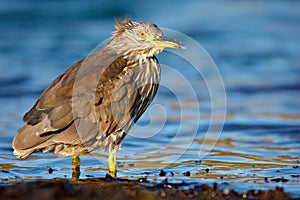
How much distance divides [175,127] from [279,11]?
10.6 meters

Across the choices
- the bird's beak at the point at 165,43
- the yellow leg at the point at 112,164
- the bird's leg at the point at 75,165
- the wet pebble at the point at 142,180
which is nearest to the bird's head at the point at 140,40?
the bird's beak at the point at 165,43

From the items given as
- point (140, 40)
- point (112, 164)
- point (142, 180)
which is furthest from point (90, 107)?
point (140, 40)

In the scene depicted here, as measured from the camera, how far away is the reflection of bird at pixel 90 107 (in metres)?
7.03

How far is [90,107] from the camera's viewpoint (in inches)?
280

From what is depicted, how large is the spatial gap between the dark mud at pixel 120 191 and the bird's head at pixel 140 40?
1527 millimetres

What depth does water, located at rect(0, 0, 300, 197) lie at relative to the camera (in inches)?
306

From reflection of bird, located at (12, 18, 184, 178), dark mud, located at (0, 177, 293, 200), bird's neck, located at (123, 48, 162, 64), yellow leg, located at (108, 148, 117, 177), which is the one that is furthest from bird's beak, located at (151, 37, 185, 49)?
dark mud, located at (0, 177, 293, 200)

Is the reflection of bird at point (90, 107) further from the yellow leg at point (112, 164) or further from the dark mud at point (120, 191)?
the dark mud at point (120, 191)

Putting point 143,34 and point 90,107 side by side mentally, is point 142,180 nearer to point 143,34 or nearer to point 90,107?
point 90,107

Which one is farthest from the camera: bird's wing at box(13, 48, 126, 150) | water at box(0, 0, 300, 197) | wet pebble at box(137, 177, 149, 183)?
water at box(0, 0, 300, 197)

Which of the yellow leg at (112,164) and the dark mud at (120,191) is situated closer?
the dark mud at (120,191)

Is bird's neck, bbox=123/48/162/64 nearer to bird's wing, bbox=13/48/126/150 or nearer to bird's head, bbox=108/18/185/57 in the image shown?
bird's head, bbox=108/18/185/57

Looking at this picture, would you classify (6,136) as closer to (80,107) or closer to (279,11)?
(80,107)

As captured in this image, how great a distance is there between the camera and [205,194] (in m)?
6.29
